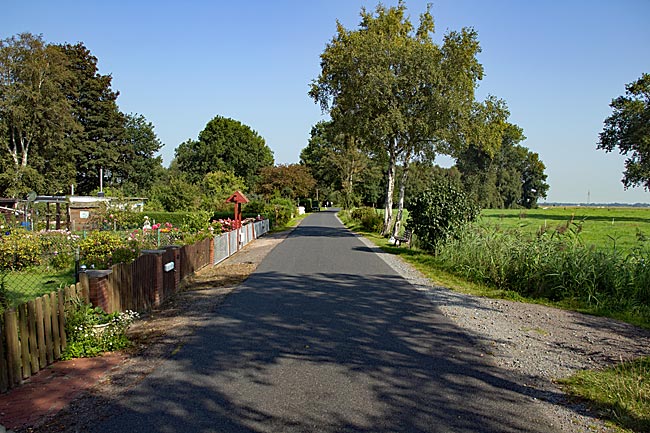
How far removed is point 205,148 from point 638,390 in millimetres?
82335

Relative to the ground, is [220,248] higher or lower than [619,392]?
higher

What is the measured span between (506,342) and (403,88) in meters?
21.6

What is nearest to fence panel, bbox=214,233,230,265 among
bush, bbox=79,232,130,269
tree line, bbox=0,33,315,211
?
bush, bbox=79,232,130,269

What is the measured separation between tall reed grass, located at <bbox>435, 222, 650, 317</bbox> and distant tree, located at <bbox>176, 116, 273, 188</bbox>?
2756 inches

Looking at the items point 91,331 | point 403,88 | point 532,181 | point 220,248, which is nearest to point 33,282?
point 220,248

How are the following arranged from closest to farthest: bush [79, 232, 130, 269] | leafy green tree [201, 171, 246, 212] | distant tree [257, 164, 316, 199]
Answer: bush [79, 232, 130, 269] < leafy green tree [201, 171, 246, 212] < distant tree [257, 164, 316, 199]

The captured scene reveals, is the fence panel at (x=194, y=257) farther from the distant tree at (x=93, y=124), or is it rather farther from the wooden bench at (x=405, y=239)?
the distant tree at (x=93, y=124)

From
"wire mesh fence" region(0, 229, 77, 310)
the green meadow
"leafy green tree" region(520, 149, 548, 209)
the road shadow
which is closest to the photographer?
the road shadow

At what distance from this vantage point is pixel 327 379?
561cm

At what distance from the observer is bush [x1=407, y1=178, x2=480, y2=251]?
18.7m

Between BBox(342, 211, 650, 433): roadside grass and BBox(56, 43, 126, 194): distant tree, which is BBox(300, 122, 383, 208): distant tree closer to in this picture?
BBox(56, 43, 126, 194): distant tree

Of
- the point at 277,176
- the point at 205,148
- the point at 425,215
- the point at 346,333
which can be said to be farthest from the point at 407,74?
the point at 205,148

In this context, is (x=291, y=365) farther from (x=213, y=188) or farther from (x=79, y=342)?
(x=213, y=188)

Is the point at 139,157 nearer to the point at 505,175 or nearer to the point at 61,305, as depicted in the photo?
the point at 61,305
